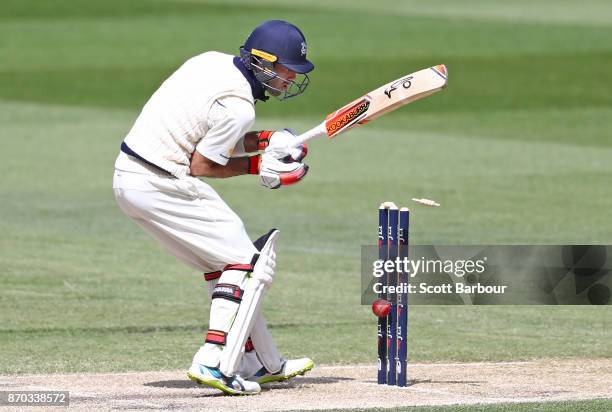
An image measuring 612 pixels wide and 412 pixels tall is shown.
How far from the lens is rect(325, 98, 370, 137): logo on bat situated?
A: 27.6 ft

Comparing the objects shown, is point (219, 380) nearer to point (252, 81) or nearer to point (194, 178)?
point (194, 178)

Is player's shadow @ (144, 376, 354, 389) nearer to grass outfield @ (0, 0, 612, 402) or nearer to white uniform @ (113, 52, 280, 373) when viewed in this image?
white uniform @ (113, 52, 280, 373)

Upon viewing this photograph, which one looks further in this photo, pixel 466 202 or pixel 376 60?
pixel 376 60

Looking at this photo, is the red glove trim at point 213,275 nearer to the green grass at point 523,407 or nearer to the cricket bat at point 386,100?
the cricket bat at point 386,100

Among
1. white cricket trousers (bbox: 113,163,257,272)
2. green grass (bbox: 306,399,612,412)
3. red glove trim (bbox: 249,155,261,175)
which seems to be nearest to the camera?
green grass (bbox: 306,399,612,412)

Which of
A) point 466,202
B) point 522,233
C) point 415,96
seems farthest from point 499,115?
point 415,96

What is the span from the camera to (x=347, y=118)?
844 centimetres

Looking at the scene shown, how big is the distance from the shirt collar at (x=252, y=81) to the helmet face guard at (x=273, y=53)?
2 centimetres

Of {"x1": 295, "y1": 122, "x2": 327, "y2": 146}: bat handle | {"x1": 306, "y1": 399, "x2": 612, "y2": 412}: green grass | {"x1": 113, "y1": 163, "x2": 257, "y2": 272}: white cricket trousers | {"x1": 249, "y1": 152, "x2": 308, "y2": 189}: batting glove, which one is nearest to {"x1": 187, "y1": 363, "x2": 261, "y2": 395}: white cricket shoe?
{"x1": 113, "y1": 163, "x2": 257, "y2": 272}: white cricket trousers

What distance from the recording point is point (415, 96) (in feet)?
27.2

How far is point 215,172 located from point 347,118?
889 mm

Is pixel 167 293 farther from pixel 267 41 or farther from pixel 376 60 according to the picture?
pixel 376 60

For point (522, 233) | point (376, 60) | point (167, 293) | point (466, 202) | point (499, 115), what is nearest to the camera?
point (167, 293)

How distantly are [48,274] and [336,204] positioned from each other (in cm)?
546
